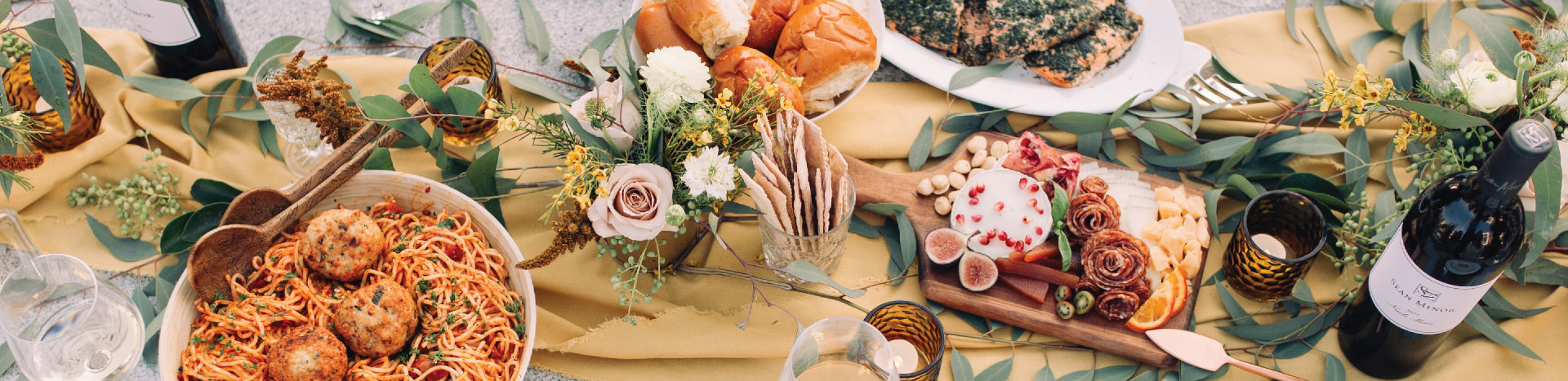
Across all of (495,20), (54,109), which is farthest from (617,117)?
(54,109)

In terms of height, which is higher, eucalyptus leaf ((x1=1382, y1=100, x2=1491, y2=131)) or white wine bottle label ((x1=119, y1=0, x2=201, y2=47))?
white wine bottle label ((x1=119, y1=0, x2=201, y2=47))

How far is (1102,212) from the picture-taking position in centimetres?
120

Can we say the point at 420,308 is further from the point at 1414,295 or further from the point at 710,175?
the point at 1414,295

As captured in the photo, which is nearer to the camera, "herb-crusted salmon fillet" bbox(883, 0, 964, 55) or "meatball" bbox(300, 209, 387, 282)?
"meatball" bbox(300, 209, 387, 282)

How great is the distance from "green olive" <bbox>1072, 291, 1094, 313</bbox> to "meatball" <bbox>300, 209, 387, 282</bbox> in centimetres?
92

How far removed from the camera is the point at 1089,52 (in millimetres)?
1367

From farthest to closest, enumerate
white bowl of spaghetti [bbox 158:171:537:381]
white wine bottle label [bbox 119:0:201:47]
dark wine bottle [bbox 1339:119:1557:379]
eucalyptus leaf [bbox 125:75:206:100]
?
eucalyptus leaf [bbox 125:75:206:100]
white wine bottle label [bbox 119:0:201:47]
white bowl of spaghetti [bbox 158:171:537:381]
dark wine bottle [bbox 1339:119:1557:379]

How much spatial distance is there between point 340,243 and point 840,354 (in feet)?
2.02

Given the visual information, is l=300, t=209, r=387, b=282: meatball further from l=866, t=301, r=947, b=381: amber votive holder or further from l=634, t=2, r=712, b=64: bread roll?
l=866, t=301, r=947, b=381: amber votive holder

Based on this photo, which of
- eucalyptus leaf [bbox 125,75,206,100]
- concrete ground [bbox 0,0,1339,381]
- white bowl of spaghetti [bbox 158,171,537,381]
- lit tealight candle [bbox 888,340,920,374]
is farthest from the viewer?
concrete ground [bbox 0,0,1339,381]

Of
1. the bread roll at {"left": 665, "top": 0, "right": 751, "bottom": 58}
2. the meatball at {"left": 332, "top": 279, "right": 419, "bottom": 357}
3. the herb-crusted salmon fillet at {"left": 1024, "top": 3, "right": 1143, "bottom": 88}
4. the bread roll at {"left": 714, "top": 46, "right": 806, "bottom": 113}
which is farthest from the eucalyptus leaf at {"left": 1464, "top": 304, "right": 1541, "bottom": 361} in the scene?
the meatball at {"left": 332, "top": 279, "right": 419, "bottom": 357}

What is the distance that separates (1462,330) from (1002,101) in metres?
0.70

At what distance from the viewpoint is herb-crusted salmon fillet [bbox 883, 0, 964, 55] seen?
141 centimetres

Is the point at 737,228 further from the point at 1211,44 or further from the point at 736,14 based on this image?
the point at 1211,44
